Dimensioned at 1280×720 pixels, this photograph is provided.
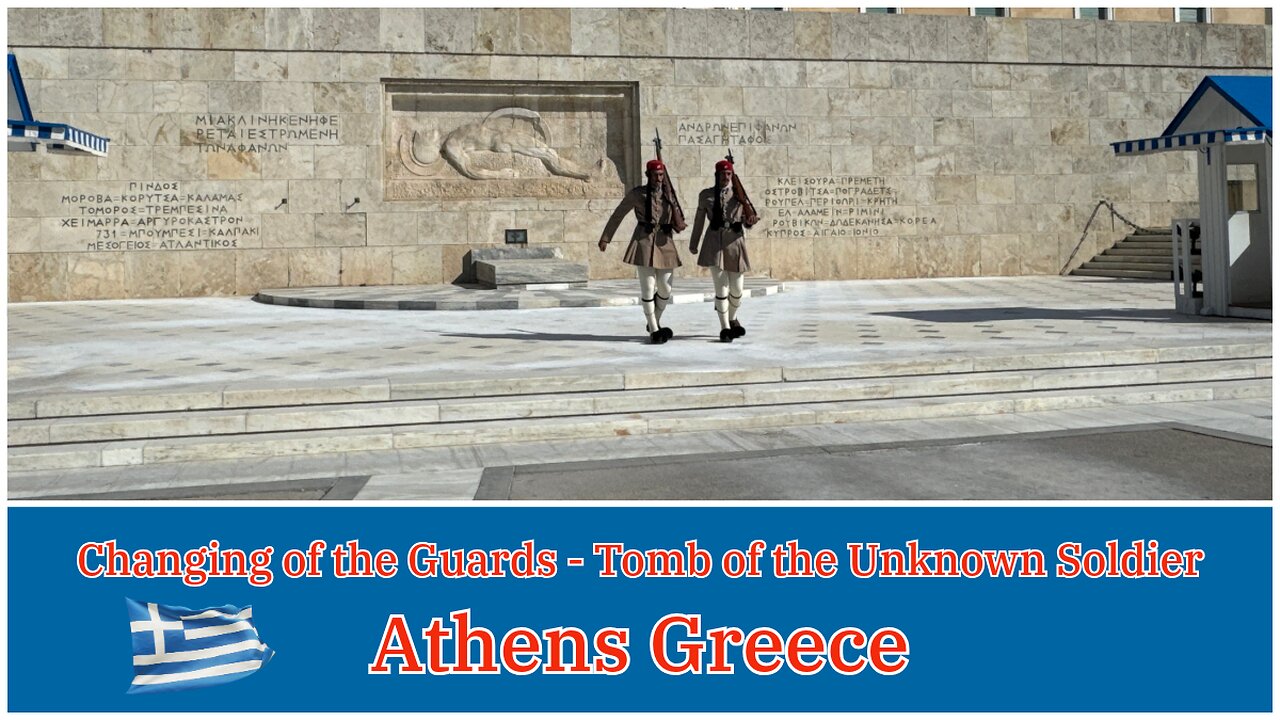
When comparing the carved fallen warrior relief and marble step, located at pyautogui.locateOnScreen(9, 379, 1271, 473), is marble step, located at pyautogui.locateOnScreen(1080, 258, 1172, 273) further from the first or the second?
marble step, located at pyautogui.locateOnScreen(9, 379, 1271, 473)

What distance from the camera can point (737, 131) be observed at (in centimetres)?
2069

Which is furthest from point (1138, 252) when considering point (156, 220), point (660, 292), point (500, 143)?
point (156, 220)

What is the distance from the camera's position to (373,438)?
691 centimetres

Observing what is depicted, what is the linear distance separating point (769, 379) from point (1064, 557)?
4.23 meters

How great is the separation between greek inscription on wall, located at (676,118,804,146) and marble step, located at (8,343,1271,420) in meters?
12.4

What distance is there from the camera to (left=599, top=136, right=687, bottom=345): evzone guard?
10031mm

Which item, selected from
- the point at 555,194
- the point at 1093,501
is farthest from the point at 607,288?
the point at 1093,501

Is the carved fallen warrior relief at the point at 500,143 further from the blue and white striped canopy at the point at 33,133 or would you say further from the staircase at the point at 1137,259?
the blue and white striped canopy at the point at 33,133

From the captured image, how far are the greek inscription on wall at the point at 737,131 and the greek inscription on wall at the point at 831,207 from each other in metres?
0.71

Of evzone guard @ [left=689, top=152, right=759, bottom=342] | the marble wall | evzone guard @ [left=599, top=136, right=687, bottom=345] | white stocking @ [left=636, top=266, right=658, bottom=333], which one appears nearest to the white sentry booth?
evzone guard @ [left=689, top=152, right=759, bottom=342]

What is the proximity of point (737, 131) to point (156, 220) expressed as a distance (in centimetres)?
950

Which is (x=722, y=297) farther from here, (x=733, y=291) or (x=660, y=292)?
(x=660, y=292)

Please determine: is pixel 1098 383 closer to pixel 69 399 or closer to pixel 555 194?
pixel 69 399

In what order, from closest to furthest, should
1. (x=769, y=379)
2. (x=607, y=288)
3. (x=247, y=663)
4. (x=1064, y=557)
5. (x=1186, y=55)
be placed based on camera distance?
(x=247, y=663)
(x=1064, y=557)
(x=769, y=379)
(x=607, y=288)
(x=1186, y=55)
